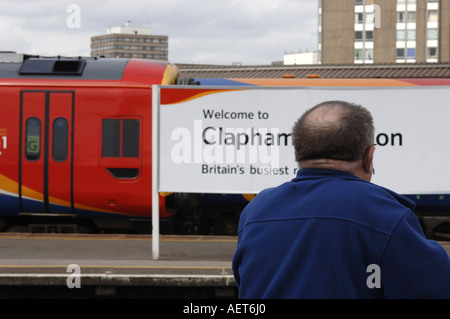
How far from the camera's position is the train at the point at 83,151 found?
1075 centimetres

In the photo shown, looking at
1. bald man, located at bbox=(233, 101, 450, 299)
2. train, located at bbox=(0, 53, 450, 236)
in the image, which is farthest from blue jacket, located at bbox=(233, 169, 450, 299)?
train, located at bbox=(0, 53, 450, 236)

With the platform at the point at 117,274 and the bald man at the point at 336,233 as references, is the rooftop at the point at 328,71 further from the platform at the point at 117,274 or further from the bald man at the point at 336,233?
the bald man at the point at 336,233

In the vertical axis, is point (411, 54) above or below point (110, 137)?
above

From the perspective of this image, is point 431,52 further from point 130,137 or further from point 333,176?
point 333,176

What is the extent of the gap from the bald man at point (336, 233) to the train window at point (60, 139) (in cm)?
884

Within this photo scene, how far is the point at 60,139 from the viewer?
35.6ft

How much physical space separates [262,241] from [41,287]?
16.1ft

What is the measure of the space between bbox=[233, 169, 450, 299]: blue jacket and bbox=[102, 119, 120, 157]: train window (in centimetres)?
875

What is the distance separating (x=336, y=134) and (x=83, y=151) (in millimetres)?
8917

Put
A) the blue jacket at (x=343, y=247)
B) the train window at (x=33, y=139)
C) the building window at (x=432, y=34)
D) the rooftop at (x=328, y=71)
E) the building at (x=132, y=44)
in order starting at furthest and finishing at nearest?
1. the building at (x=132, y=44)
2. the building window at (x=432, y=34)
3. the rooftop at (x=328, y=71)
4. the train window at (x=33, y=139)
5. the blue jacket at (x=343, y=247)

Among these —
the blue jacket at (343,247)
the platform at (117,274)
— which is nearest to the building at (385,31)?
the platform at (117,274)

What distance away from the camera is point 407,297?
6.75 feet

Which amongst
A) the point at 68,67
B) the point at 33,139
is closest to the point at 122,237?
the point at 33,139
